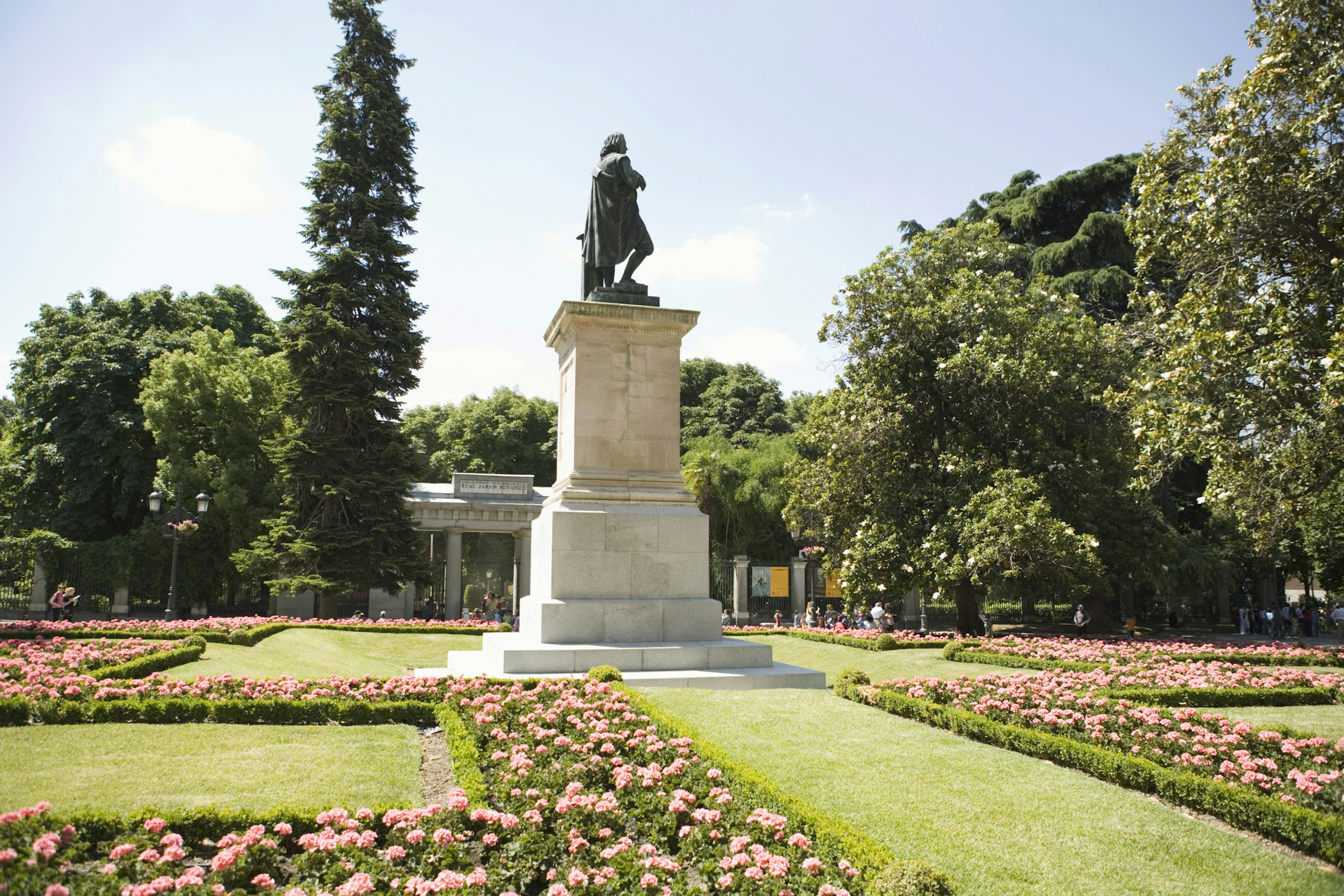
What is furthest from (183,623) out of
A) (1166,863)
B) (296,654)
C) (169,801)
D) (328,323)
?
(1166,863)

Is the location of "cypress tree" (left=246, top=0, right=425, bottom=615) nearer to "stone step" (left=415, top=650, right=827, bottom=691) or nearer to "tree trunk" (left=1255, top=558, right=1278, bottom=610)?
"stone step" (left=415, top=650, right=827, bottom=691)

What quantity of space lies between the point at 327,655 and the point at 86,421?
850 inches

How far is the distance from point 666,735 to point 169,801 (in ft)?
11.8

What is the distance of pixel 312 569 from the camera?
2445 cm

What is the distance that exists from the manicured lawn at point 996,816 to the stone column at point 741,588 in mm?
21457

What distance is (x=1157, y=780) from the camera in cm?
655

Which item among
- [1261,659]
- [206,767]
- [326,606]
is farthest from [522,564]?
[206,767]

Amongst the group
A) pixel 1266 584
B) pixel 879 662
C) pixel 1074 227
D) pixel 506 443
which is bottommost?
pixel 879 662

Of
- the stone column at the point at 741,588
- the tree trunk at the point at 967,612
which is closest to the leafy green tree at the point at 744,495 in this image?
the stone column at the point at 741,588

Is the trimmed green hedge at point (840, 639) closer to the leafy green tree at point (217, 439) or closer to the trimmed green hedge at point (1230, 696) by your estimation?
the trimmed green hedge at point (1230, 696)

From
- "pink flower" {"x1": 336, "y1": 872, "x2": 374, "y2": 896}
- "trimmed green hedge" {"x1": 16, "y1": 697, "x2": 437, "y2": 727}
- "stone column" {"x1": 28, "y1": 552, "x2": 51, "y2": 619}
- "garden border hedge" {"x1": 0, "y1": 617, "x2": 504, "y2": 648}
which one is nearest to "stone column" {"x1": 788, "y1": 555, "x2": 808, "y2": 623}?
"garden border hedge" {"x1": 0, "y1": 617, "x2": 504, "y2": 648}

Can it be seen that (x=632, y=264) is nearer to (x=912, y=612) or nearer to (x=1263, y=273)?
(x=1263, y=273)

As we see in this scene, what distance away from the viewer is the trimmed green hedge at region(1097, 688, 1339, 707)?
10.4 meters

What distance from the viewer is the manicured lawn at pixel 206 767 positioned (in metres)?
5.48
